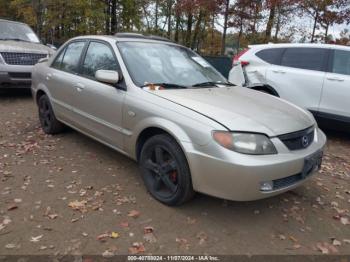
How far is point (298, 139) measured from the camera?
3.48 m

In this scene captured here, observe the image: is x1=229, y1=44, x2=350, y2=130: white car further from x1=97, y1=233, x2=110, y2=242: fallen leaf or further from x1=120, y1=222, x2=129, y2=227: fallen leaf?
x1=97, y1=233, x2=110, y2=242: fallen leaf

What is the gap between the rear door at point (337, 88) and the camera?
19.9ft

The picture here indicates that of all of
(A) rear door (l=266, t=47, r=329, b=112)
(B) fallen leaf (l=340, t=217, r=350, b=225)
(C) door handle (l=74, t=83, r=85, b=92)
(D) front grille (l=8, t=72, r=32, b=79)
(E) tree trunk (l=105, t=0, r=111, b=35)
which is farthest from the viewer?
(E) tree trunk (l=105, t=0, r=111, b=35)

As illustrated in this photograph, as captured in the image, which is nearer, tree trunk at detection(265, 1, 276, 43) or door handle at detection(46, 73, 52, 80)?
door handle at detection(46, 73, 52, 80)

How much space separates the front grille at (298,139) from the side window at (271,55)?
351 centimetres

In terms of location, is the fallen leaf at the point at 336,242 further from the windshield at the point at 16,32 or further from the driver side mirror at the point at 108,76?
the windshield at the point at 16,32

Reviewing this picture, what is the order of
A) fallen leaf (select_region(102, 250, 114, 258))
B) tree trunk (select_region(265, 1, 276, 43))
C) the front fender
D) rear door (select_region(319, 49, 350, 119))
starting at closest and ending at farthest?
fallen leaf (select_region(102, 250, 114, 258))
the front fender
rear door (select_region(319, 49, 350, 119))
tree trunk (select_region(265, 1, 276, 43))

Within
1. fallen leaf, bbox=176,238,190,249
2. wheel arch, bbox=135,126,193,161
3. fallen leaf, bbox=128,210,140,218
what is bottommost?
fallen leaf, bbox=176,238,190,249

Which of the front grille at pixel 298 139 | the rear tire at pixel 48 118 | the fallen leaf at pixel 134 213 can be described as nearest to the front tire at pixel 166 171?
the fallen leaf at pixel 134 213

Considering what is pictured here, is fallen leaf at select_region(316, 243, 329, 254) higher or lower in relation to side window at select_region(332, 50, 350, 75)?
lower

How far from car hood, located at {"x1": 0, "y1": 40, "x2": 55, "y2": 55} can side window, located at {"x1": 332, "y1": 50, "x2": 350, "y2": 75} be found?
21.5 ft

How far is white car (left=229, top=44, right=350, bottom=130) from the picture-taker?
616 cm

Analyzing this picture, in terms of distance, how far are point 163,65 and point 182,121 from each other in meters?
1.21

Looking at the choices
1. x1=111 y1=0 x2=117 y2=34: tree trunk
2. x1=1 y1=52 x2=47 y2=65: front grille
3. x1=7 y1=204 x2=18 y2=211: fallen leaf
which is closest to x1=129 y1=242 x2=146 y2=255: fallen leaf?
x1=7 y1=204 x2=18 y2=211: fallen leaf
